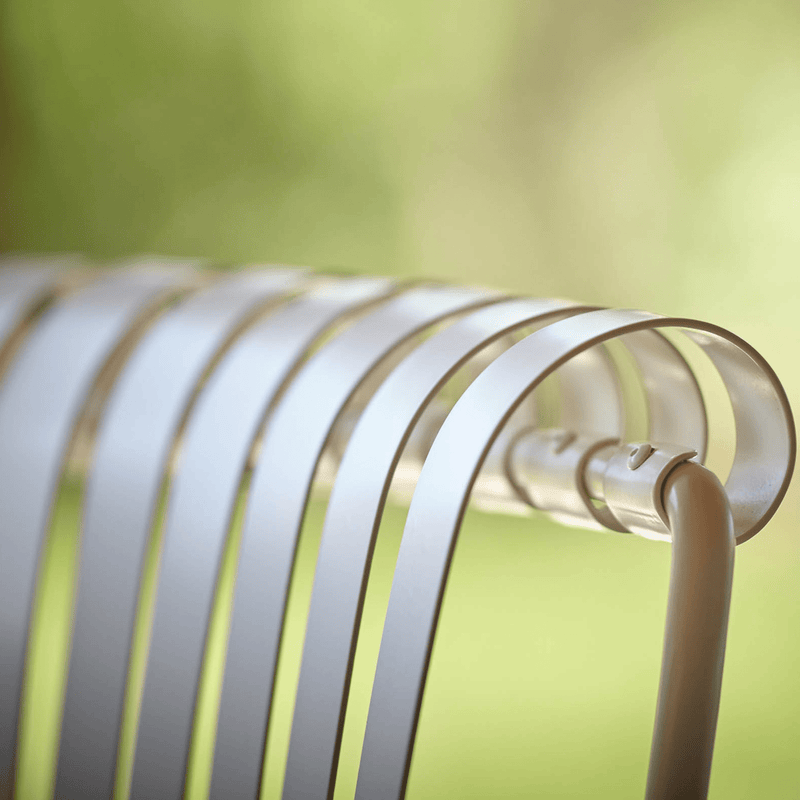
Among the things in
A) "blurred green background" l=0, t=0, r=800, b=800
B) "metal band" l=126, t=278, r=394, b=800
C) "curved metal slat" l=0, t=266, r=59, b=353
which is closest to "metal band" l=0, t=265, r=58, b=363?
"curved metal slat" l=0, t=266, r=59, b=353

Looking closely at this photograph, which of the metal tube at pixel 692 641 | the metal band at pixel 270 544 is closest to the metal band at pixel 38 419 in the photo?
the metal band at pixel 270 544

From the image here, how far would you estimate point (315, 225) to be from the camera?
0.90 metres

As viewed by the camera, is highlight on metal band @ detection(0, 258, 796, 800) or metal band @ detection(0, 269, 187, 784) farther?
metal band @ detection(0, 269, 187, 784)

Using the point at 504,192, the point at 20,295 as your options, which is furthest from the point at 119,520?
the point at 504,192

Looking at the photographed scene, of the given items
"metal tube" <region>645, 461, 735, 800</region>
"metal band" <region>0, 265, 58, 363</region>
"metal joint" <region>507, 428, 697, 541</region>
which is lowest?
"metal tube" <region>645, 461, 735, 800</region>

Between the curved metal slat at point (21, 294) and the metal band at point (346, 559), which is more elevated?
the curved metal slat at point (21, 294)

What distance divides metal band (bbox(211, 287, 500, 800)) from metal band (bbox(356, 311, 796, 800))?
0.05 m

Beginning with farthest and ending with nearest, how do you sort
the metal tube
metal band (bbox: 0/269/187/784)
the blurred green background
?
the blurred green background
metal band (bbox: 0/269/187/784)
the metal tube

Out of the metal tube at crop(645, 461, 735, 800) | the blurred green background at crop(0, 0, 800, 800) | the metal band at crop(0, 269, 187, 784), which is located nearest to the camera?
the metal tube at crop(645, 461, 735, 800)

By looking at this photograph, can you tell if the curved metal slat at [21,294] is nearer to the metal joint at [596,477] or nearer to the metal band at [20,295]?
the metal band at [20,295]

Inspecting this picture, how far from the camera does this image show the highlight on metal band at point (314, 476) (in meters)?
0.23

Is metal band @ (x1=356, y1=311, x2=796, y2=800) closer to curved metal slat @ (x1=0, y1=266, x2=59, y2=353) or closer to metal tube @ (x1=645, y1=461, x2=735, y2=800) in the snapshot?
metal tube @ (x1=645, y1=461, x2=735, y2=800)

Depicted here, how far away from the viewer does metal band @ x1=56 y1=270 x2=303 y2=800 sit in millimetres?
310

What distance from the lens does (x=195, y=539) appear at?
0.30 m
